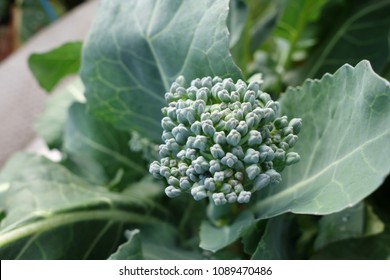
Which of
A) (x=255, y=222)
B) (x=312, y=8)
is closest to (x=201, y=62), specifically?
(x=255, y=222)

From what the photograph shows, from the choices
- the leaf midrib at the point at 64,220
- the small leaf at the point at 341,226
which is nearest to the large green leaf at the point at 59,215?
the leaf midrib at the point at 64,220

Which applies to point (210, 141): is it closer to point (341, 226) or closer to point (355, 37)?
point (341, 226)

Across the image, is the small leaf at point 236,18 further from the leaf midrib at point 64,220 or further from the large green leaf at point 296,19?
the leaf midrib at point 64,220

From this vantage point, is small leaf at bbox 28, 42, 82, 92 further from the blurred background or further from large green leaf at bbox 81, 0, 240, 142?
the blurred background

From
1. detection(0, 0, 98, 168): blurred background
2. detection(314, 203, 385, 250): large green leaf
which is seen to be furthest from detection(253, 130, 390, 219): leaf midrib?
detection(0, 0, 98, 168): blurred background

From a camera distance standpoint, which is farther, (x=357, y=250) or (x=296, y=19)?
(x=296, y=19)

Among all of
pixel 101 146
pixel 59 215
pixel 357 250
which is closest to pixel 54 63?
pixel 101 146

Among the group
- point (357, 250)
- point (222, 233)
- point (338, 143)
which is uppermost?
point (338, 143)

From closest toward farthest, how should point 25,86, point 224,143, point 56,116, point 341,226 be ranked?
point 224,143 → point 341,226 → point 56,116 → point 25,86
